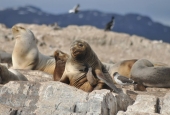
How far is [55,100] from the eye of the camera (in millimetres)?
5750

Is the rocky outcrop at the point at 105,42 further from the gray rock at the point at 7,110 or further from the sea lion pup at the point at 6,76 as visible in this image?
the gray rock at the point at 7,110

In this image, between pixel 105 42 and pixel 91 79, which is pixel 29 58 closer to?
pixel 91 79

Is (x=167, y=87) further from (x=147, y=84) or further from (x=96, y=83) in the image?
(x=96, y=83)

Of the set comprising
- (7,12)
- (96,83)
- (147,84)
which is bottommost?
(7,12)

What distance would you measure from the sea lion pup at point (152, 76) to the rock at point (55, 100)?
436cm

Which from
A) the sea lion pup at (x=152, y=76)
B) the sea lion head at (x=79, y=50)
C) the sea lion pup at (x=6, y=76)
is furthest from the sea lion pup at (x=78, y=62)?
the sea lion pup at (x=152, y=76)

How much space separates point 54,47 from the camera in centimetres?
2275

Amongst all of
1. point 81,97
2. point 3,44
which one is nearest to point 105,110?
point 81,97

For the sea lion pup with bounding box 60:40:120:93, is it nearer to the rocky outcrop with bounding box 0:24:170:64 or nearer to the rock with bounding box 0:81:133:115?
the rock with bounding box 0:81:133:115

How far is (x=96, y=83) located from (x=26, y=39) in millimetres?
5265

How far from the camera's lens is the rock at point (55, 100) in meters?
5.56

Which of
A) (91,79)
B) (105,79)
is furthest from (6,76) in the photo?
(105,79)

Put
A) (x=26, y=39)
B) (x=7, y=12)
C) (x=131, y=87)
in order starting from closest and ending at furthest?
1. (x=131, y=87)
2. (x=26, y=39)
3. (x=7, y=12)

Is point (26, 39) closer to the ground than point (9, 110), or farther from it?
closer to the ground
